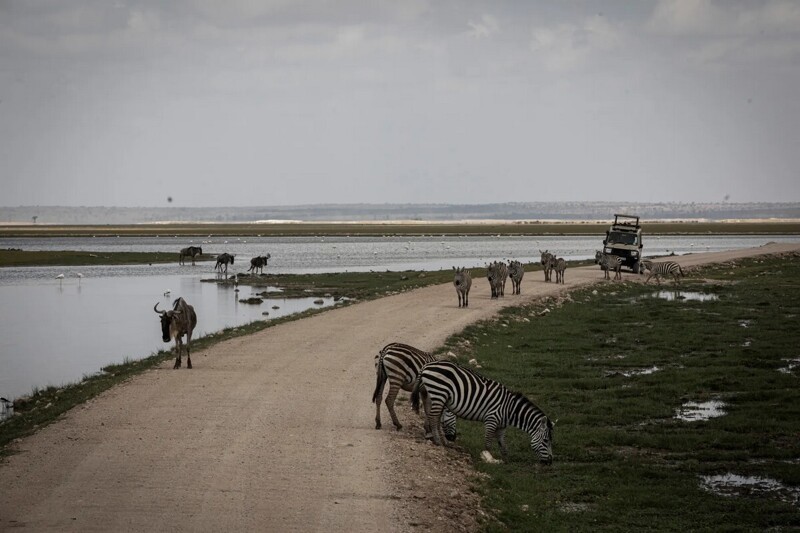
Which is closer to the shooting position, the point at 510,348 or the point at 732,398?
the point at 732,398

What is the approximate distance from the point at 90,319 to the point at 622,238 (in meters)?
27.5

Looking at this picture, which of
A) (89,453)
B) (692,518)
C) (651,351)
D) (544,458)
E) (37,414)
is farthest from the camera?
(651,351)

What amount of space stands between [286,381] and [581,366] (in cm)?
783

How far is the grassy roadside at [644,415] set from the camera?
12.2 meters

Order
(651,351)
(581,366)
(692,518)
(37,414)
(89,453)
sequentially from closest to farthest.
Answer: (692,518), (89,453), (37,414), (581,366), (651,351)

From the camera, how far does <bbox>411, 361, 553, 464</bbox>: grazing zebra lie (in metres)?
14.1

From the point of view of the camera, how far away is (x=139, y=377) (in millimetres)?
19750

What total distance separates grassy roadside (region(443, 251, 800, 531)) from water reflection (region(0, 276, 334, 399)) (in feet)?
33.2

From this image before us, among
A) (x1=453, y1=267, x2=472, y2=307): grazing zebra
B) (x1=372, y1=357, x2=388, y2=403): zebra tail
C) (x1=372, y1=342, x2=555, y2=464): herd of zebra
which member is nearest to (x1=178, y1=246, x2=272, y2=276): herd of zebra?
(x1=453, y1=267, x2=472, y2=307): grazing zebra

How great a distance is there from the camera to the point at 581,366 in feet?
→ 75.2

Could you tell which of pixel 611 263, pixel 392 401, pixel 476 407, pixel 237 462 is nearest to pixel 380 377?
pixel 392 401

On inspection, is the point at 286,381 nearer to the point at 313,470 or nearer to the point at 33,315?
the point at 313,470

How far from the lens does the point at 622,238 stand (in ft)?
166

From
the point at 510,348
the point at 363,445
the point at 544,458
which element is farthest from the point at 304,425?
the point at 510,348
